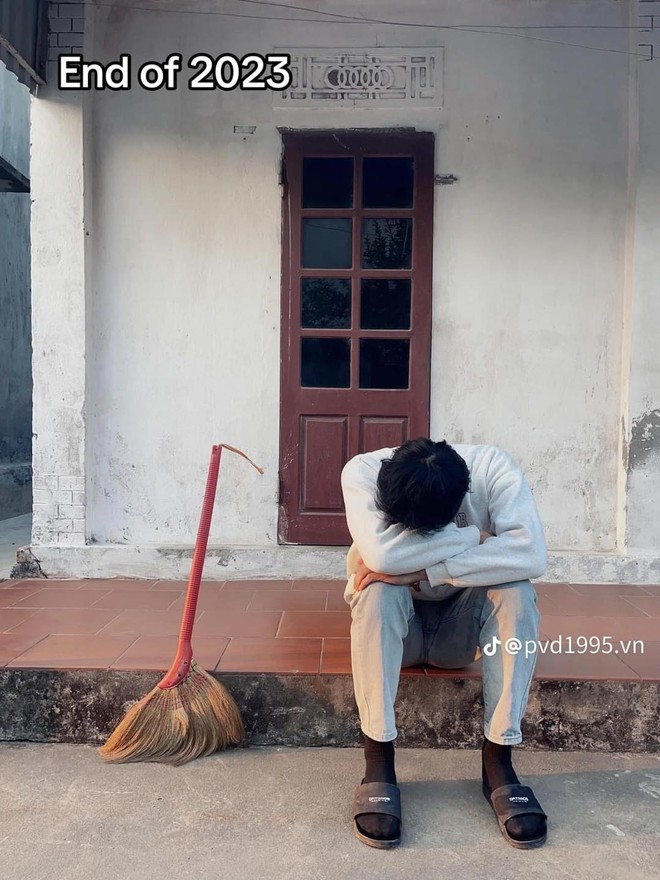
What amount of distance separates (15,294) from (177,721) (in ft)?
21.1

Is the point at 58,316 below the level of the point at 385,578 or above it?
above

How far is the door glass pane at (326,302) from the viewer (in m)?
4.27

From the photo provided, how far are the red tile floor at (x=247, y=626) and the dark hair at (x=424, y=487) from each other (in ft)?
2.46

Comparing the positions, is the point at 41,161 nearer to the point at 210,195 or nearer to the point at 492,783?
the point at 210,195

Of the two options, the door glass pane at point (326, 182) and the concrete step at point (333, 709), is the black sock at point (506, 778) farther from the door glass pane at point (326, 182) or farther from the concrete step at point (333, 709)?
the door glass pane at point (326, 182)

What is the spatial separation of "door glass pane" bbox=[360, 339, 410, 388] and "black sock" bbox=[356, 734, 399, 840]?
2382 millimetres

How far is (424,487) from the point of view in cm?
215

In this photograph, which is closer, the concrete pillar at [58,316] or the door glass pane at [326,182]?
the concrete pillar at [58,316]

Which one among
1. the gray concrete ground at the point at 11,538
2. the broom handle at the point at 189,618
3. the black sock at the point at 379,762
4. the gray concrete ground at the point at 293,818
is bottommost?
the gray concrete ground at the point at 293,818

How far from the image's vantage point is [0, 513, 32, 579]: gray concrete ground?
459 centimetres

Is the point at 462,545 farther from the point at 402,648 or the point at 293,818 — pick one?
the point at 293,818

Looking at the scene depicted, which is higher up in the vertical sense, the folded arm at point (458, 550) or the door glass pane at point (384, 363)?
the door glass pane at point (384, 363)

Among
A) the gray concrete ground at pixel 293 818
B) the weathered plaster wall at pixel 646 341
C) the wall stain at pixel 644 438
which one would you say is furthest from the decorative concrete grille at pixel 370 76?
the gray concrete ground at pixel 293 818

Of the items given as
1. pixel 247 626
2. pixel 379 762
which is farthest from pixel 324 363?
pixel 379 762
